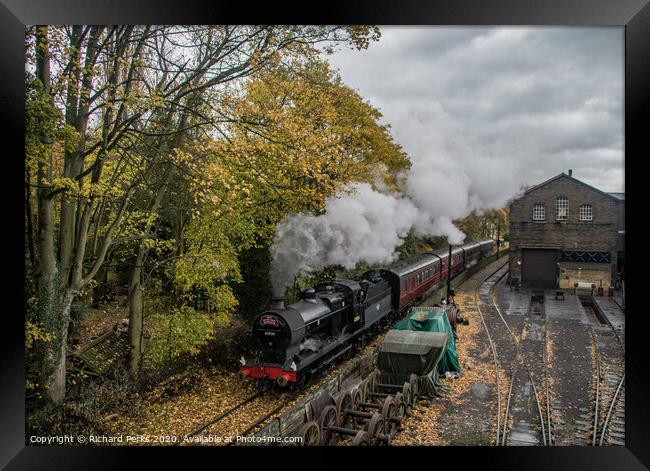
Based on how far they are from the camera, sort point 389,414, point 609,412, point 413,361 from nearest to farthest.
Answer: point 389,414 → point 609,412 → point 413,361

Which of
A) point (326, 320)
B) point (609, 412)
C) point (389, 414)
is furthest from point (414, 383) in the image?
point (609, 412)

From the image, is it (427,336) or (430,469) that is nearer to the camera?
(430,469)

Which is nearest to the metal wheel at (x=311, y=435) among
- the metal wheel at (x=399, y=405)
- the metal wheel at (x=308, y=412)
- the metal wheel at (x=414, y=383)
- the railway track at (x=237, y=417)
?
the metal wheel at (x=308, y=412)

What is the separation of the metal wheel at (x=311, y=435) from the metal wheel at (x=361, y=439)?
1.63 ft

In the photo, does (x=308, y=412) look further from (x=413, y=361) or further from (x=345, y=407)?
(x=413, y=361)

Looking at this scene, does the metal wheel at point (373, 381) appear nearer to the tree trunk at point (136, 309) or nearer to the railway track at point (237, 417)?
the railway track at point (237, 417)

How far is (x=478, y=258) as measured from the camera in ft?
68.0

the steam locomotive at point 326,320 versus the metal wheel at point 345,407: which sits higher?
the steam locomotive at point 326,320

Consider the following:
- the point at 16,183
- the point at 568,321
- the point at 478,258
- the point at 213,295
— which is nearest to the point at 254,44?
the point at 16,183

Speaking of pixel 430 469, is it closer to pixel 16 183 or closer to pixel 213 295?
pixel 213 295
